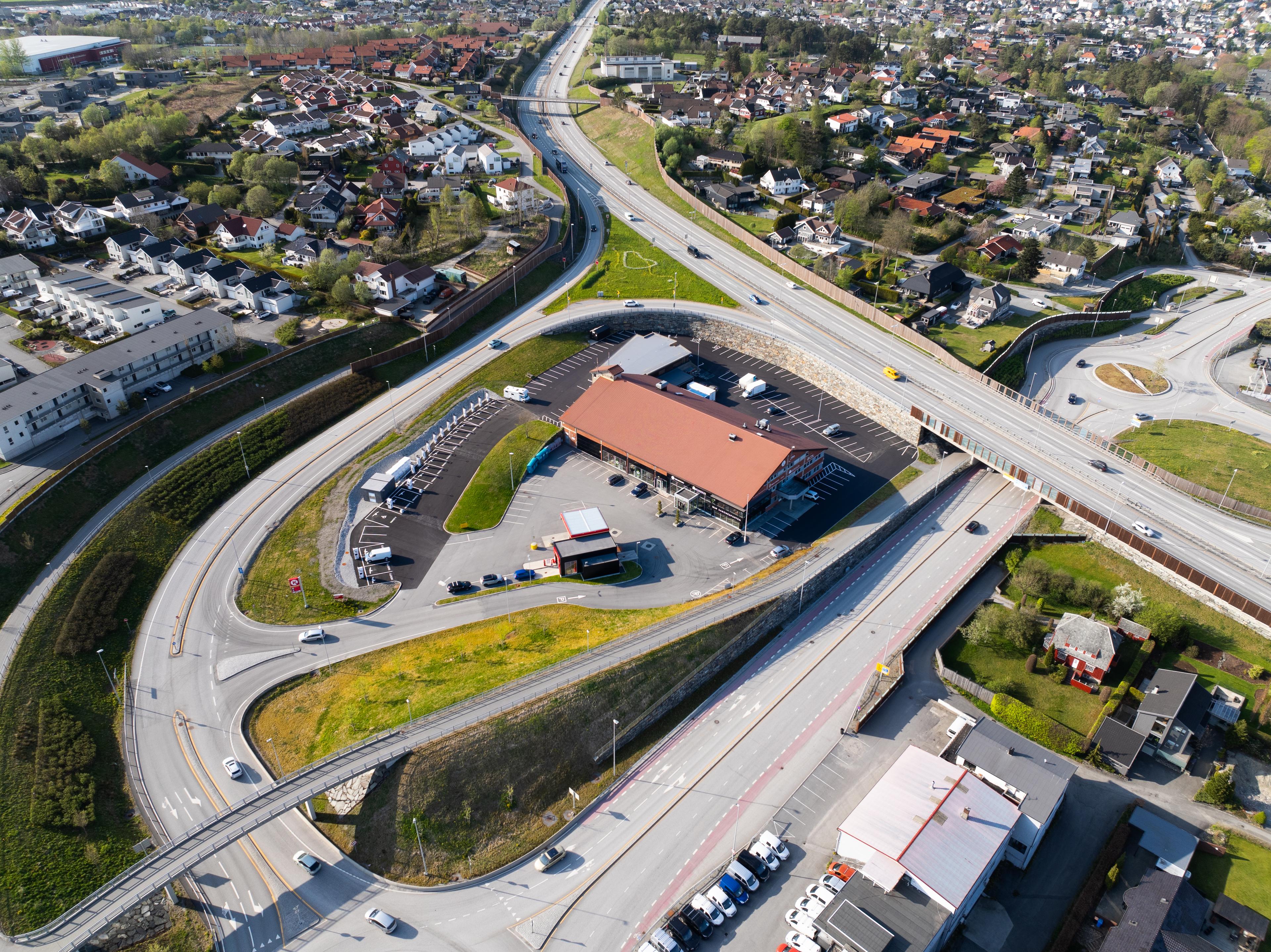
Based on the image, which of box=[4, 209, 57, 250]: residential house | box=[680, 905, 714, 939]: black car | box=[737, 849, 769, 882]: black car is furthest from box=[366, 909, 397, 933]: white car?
box=[4, 209, 57, 250]: residential house

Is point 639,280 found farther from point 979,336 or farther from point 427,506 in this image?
point 427,506

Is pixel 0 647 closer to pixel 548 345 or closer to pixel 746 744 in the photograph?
pixel 746 744

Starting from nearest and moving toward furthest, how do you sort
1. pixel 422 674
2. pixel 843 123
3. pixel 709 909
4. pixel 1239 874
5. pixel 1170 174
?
pixel 709 909 → pixel 1239 874 → pixel 422 674 → pixel 843 123 → pixel 1170 174

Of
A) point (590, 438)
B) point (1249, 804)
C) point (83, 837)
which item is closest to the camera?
point (83, 837)

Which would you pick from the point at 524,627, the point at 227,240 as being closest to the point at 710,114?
the point at 227,240

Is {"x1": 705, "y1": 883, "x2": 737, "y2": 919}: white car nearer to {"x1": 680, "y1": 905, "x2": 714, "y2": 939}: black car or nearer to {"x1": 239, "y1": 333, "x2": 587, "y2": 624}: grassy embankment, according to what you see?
{"x1": 680, "y1": 905, "x2": 714, "y2": 939}: black car

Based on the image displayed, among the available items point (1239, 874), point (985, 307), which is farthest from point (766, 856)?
point (985, 307)

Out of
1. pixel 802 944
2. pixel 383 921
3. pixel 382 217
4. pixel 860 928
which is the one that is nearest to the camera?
pixel 860 928
